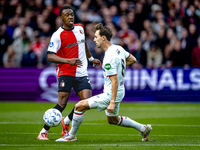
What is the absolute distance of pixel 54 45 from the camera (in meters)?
7.28

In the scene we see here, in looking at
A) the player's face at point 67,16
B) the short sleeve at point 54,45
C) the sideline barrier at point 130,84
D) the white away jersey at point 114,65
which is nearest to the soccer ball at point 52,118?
the white away jersey at point 114,65

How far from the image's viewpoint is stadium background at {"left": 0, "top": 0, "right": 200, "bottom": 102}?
1455 centimetres

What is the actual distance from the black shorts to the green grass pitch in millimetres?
957

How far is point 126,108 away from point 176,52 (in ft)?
11.5

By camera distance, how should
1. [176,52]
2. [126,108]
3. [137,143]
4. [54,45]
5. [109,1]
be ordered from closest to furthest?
[137,143]
[54,45]
[126,108]
[176,52]
[109,1]

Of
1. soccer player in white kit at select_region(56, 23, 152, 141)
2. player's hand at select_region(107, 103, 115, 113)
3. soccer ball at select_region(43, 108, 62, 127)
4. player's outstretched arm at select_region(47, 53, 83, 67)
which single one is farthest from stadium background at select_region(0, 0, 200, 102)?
player's hand at select_region(107, 103, 115, 113)

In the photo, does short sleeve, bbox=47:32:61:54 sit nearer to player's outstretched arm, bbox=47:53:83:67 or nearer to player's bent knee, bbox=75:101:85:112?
player's outstretched arm, bbox=47:53:83:67

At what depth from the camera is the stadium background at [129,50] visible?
47.7ft

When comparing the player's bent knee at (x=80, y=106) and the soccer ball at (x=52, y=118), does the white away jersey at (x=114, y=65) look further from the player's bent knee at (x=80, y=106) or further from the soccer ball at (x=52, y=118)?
the soccer ball at (x=52, y=118)

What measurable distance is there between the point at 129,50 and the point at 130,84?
1330 millimetres

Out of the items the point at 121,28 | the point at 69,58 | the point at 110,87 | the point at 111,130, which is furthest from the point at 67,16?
the point at 121,28

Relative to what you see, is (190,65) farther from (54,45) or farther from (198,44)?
(54,45)

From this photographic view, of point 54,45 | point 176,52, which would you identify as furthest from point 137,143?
point 176,52

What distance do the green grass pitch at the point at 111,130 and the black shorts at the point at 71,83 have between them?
957 millimetres
